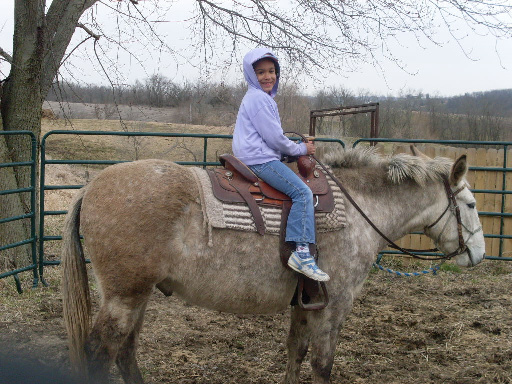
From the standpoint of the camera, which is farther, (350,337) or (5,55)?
(5,55)

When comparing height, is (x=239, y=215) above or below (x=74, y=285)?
above

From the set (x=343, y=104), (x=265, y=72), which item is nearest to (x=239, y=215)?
(x=265, y=72)

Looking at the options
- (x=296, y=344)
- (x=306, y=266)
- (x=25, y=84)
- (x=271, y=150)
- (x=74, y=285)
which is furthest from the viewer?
(x=25, y=84)

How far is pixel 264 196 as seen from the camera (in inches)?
129

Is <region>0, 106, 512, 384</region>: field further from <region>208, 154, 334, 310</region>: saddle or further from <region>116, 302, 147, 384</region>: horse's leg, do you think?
<region>208, 154, 334, 310</region>: saddle

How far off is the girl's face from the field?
85.4 inches

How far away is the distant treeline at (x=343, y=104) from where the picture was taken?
25.9 ft

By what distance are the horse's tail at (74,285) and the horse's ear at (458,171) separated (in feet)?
8.45

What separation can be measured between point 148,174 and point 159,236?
404mm

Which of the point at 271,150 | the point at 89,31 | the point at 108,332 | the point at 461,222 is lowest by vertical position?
the point at 108,332

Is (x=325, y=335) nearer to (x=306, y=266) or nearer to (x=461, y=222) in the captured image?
(x=306, y=266)

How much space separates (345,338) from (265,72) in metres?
2.62

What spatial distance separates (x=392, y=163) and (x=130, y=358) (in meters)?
2.29

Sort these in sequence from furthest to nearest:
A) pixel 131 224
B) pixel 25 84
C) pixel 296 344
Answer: pixel 25 84 → pixel 296 344 → pixel 131 224
